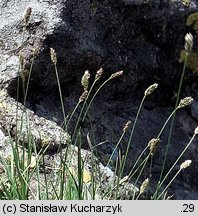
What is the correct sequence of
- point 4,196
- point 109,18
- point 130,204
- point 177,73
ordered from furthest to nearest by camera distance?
1. point 177,73
2. point 109,18
3. point 4,196
4. point 130,204

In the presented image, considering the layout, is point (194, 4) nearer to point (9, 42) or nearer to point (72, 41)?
point (72, 41)

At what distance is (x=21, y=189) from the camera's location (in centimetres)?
229

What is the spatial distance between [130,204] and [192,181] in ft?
3.83

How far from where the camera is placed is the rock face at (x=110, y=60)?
304 cm

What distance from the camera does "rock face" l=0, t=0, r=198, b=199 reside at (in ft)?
9.98

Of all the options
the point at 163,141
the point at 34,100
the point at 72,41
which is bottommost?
the point at 163,141

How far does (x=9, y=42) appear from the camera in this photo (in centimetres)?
308

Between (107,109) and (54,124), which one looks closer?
(54,124)

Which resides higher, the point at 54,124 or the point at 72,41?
the point at 72,41

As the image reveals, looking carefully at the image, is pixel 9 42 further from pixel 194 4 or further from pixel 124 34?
pixel 194 4

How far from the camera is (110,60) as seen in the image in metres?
3.24

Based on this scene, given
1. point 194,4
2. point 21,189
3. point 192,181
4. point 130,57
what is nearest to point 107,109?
point 130,57

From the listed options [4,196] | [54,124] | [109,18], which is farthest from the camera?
[109,18]

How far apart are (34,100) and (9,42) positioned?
31cm
